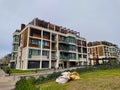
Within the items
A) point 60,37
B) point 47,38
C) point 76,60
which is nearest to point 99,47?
point 76,60

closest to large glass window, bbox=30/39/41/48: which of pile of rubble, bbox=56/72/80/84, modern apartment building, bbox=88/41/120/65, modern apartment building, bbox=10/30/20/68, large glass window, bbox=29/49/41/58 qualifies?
large glass window, bbox=29/49/41/58

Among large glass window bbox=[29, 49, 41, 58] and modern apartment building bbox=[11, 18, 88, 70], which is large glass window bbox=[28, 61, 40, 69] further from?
large glass window bbox=[29, 49, 41, 58]

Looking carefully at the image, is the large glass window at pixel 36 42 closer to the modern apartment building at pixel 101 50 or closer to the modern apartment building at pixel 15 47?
the modern apartment building at pixel 15 47

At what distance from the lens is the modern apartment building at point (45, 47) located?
45.2 m

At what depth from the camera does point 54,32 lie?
5400cm

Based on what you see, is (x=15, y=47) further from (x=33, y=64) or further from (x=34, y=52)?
(x=33, y=64)

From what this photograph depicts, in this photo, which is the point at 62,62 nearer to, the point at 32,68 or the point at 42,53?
the point at 42,53

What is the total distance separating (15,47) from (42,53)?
17.7 metres

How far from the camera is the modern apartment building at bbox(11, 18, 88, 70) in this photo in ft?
148

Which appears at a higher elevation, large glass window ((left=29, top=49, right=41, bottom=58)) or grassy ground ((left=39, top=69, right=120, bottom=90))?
large glass window ((left=29, top=49, right=41, bottom=58))

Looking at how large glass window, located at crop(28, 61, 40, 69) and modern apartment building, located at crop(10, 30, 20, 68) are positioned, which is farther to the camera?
modern apartment building, located at crop(10, 30, 20, 68)

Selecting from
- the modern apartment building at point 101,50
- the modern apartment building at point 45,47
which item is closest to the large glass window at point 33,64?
the modern apartment building at point 45,47

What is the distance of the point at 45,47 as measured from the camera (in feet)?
163

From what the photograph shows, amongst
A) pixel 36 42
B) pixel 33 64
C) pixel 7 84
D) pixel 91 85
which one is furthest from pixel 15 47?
pixel 91 85
